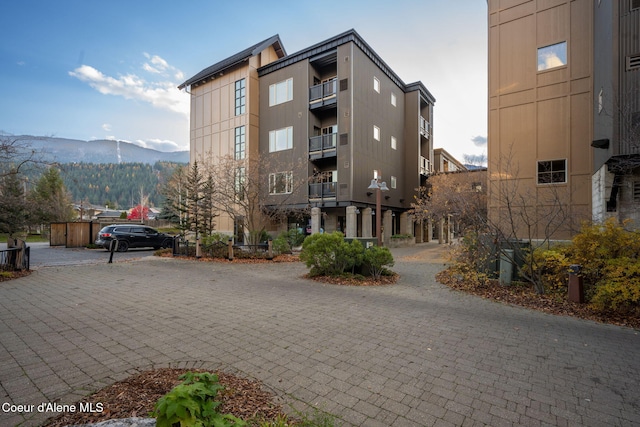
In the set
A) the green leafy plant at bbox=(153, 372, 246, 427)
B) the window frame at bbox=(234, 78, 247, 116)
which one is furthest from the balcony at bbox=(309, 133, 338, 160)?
the green leafy plant at bbox=(153, 372, 246, 427)

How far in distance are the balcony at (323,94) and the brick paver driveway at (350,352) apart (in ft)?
60.7

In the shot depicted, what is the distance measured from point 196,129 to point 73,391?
95.9 feet

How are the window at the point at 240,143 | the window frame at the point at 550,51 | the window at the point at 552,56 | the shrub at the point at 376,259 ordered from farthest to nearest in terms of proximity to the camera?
the window at the point at 240,143 < the window at the point at 552,56 < the window frame at the point at 550,51 < the shrub at the point at 376,259

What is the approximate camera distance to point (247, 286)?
8.54 m

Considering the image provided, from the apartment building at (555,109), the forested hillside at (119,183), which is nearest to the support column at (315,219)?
the apartment building at (555,109)

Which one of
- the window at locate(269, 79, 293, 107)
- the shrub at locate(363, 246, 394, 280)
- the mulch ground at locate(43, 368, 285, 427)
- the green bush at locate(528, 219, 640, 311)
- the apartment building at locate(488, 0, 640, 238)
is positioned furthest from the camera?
the window at locate(269, 79, 293, 107)

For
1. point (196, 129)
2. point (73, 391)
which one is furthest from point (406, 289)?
point (196, 129)

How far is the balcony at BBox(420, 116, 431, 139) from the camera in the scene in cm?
3045

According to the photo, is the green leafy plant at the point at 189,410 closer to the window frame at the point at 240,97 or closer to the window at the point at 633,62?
the window at the point at 633,62

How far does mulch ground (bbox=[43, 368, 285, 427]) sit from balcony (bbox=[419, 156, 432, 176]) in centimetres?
2985

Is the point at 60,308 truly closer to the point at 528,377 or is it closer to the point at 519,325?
the point at 528,377

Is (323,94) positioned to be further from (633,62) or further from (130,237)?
(633,62)

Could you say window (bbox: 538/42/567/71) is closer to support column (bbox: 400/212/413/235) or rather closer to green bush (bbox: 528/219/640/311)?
green bush (bbox: 528/219/640/311)

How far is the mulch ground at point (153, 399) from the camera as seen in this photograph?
2576 millimetres
